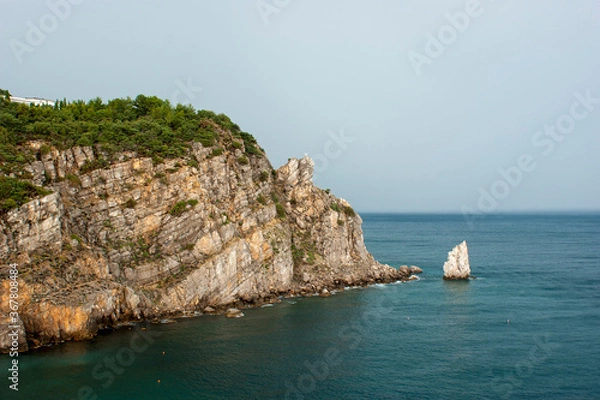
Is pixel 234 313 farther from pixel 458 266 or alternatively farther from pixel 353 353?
pixel 458 266

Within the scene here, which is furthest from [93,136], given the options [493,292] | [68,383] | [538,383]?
[493,292]

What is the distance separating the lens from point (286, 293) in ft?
238

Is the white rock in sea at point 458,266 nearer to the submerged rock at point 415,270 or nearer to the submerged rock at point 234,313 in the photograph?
the submerged rock at point 415,270

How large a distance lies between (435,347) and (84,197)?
46.0 meters

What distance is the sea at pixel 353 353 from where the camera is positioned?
39781 millimetres

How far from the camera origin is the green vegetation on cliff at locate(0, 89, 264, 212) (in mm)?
57938

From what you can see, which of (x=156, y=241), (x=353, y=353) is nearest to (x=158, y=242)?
(x=156, y=241)

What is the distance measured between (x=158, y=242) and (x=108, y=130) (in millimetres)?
17370

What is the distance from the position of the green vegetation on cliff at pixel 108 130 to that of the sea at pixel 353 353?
70.8ft

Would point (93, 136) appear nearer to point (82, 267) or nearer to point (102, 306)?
point (82, 267)

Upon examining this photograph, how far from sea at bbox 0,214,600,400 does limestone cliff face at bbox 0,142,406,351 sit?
377cm

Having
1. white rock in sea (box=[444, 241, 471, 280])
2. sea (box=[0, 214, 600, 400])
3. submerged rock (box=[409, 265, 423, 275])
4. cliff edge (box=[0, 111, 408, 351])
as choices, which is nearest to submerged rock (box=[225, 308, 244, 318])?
sea (box=[0, 214, 600, 400])

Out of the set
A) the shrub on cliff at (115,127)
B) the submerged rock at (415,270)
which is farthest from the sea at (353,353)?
the shrub on cliff at (115,127)

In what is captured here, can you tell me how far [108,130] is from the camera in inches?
2608
